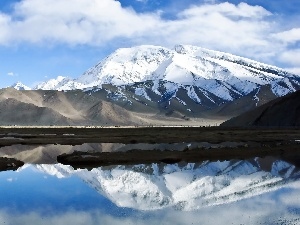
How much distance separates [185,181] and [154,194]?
5324 mm

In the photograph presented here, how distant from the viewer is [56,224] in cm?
1838

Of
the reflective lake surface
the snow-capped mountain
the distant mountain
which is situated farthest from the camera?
the distant mountain

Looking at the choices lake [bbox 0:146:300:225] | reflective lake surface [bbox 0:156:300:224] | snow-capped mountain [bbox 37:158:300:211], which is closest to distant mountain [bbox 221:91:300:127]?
snow-capped mountain [bbox 37:158:300:211]

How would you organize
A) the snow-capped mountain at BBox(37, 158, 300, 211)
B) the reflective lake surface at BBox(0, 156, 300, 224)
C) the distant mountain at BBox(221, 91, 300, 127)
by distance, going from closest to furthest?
the reflective lake surface at BBox(0, 156, 300, 224) < the snow-capped mountain at BBox(37, 158, 300, 211) < the distant mountain at BBox(221, 91, 300, 127)

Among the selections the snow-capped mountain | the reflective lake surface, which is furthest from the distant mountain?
the reflective lake surface

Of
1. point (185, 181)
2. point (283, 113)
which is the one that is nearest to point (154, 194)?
point (185, 181)

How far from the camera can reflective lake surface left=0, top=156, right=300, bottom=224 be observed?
19.3m

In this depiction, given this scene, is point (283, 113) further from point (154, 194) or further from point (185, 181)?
point (154, 194)

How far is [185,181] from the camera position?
30.6 metres

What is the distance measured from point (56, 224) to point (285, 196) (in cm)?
1196

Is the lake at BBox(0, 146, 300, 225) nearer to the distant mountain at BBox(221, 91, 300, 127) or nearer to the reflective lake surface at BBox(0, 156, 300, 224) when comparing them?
the reflective lake surface at BBox(0, 156, 300, 224)

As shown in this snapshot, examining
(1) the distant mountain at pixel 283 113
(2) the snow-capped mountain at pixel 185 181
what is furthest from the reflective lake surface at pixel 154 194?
(1) the distant mountain at pixel 283 113

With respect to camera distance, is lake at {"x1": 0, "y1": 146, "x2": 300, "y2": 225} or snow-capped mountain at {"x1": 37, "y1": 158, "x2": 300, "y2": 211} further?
snow-capped mountain at {"x1": 37, "y1": 158, "x2": 300, "y2": 211}

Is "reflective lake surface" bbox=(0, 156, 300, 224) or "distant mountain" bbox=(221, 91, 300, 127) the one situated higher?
"distant mountain" bbox=(221, 91, 300, 127)
